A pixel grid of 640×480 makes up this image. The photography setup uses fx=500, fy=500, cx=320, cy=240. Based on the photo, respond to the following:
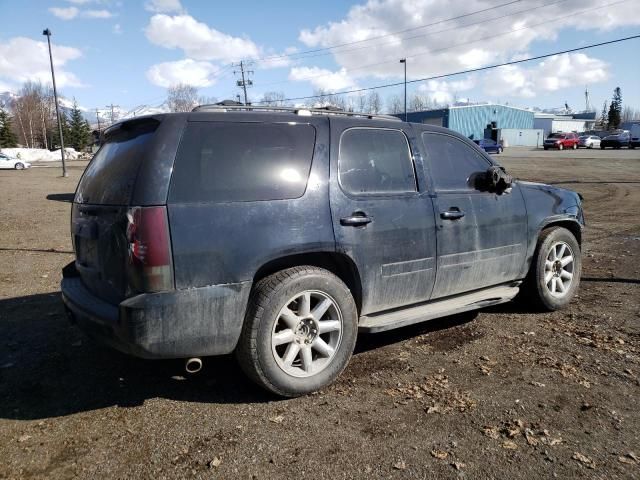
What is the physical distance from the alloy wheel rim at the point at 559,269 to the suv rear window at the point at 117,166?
378 centimetres

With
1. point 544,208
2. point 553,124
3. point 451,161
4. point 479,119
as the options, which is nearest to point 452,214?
point 451,161

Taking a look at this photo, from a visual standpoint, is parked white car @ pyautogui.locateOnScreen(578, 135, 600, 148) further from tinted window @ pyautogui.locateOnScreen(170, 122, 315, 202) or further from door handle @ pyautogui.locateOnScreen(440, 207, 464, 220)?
tinted window @ pyautogui.locateOnScreen(170, 122, 315, 202)

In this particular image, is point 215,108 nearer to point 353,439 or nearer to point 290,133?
point 290,133

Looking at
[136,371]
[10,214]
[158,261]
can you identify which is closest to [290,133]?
[158,261]

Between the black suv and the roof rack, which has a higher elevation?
the roof rack

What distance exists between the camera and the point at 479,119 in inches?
3081

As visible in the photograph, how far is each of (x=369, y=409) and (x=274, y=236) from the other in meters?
1.25

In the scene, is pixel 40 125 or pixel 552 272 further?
pixel 40 125

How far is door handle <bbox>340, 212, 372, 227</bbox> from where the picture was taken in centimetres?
340

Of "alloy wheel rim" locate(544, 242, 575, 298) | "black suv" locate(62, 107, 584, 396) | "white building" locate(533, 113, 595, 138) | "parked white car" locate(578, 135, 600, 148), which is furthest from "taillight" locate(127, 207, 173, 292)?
"white building" locate(533, 113, 595, 138)

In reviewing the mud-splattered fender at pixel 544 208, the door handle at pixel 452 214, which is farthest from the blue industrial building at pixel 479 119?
the door handle at pixel 452 214

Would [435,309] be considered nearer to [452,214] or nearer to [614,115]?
[452,214]

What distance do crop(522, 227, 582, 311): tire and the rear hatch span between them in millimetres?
3545

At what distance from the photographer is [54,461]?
2.67 m
